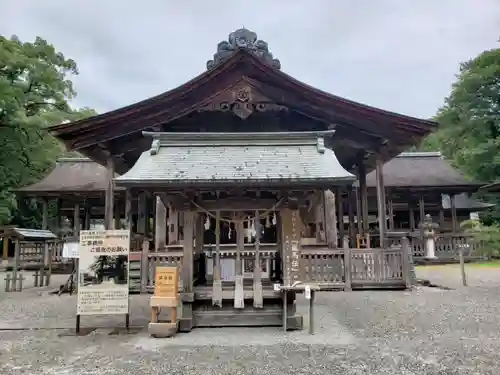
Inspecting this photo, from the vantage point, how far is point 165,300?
6266 millimetres

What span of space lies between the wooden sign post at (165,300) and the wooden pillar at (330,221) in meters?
6.29

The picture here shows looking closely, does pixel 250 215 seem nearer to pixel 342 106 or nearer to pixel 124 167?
pixel 342 106

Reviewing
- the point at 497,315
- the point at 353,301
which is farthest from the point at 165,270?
the point at 497,315

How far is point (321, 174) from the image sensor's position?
6.61 metres

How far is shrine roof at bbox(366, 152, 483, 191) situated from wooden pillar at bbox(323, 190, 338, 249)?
26.3 ft

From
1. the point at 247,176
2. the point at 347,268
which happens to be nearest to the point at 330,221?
the point at 347,268

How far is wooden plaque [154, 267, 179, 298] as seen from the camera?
20.8ft

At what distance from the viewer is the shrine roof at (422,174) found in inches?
801

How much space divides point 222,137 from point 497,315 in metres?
6.17

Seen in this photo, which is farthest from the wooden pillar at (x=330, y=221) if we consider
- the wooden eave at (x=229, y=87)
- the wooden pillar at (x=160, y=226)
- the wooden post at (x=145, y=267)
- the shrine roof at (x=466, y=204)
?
the shrine roof at (x=466, y=204)

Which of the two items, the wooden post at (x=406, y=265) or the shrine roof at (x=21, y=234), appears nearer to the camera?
the wooden post at (x=406, y=265)

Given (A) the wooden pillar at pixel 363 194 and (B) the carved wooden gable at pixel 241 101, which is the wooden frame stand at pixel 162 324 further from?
(A) the wooden pillar at pixel 363 194

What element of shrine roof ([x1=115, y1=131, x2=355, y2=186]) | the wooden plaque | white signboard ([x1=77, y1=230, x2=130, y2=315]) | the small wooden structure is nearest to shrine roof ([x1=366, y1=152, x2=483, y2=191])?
shrine roof ([x1=115, y1=131, x2=355, y2=186])

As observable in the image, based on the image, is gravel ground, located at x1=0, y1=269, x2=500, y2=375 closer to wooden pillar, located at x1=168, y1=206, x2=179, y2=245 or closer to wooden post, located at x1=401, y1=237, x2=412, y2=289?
wooden post, located at x1=401, y1=237, x2=412, y2=289
